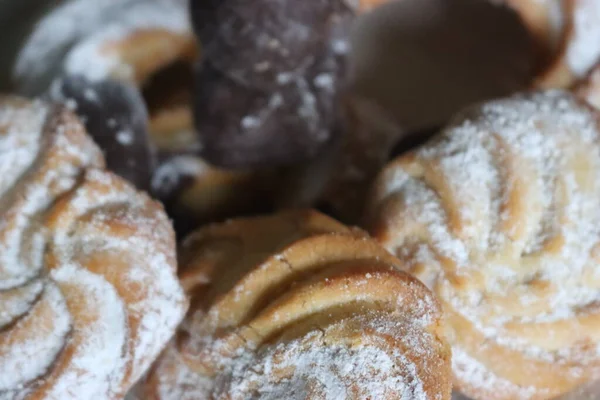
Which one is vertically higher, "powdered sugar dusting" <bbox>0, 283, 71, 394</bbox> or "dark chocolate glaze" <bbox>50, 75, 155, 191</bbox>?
"dark chocolate glaze" <bbox>50, 75, 155, 191</bbox>

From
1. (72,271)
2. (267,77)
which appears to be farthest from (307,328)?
(267,77)

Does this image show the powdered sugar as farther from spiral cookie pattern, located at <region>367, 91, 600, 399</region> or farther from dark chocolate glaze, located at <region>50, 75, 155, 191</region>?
dark chocolate glaze, located at <region>50, 75, 155, 191</region>

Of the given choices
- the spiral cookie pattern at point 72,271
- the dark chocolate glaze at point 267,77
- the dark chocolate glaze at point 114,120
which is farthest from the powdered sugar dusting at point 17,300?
the dark chocolate glaze at point 267,77

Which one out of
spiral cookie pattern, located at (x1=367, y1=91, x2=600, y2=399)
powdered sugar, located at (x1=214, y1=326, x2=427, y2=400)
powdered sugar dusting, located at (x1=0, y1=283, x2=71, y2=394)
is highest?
spiral cookie pattern, located at (x1=367, y1=91, x2=600, y2=399)

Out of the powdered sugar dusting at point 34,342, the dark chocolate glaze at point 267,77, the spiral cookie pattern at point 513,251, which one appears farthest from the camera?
the dark chocolate glaze at point 267,77

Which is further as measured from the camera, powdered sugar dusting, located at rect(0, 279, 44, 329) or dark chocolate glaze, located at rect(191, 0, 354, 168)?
dark chocolate glaze, located at rect(191, 0, 354, 168)

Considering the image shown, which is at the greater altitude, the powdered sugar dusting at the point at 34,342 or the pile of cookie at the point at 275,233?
the pile of cookie at the point at 275,233

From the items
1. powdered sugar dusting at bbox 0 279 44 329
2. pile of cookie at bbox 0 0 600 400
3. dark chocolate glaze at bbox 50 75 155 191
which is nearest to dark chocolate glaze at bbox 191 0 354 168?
pile of cookie at bbox 0 0 600 400

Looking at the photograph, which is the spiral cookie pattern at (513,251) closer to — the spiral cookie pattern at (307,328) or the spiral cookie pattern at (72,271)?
the spiral cookie pattern at (307,328)
